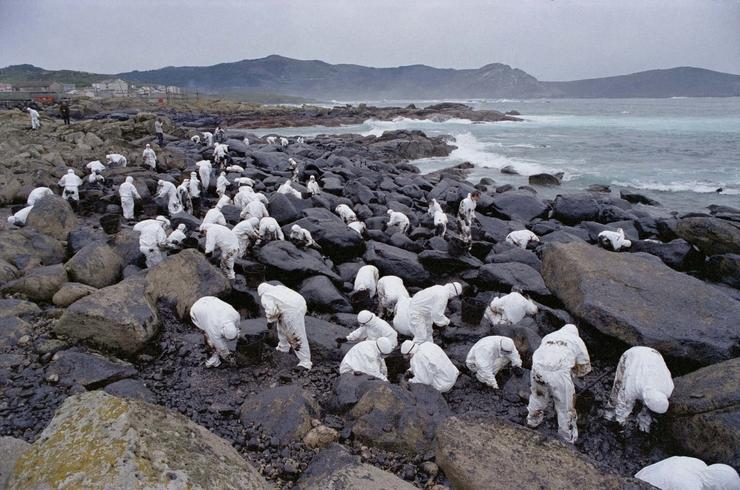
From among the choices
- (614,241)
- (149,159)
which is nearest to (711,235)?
(614,241)

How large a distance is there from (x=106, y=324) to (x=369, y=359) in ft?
11.3

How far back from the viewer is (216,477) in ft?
10.2

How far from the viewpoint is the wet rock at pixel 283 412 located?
4848 millimetres

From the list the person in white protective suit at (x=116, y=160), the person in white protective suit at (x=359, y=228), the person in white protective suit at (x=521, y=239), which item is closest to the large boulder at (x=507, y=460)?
the person in white protective suit at (x=359, y=228)

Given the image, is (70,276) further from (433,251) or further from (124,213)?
(433,251)

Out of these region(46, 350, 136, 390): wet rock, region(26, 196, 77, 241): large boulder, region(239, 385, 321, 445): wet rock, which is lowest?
region(239, 385, 321, 445): wet rock

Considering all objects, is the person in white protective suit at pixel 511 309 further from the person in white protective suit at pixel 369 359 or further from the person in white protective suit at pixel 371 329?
the person in white protective suit at pixel 369 359

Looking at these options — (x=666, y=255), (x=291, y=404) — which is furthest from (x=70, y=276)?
(x=666, y=255)

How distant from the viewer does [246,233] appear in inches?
381

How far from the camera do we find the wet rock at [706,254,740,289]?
30.1ft

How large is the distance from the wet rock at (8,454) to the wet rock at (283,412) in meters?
2.08

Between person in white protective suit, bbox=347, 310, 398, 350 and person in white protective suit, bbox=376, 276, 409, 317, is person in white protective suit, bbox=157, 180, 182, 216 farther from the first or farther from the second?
person in white protective suit, bbox=347, 310, 398, 350

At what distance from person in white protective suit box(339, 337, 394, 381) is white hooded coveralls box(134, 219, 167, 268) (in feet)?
15.6

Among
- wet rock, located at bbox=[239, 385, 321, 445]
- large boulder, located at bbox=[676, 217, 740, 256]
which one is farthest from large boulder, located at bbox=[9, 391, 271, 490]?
large boulder, located at bbox=[676, 217, 740, 256]
